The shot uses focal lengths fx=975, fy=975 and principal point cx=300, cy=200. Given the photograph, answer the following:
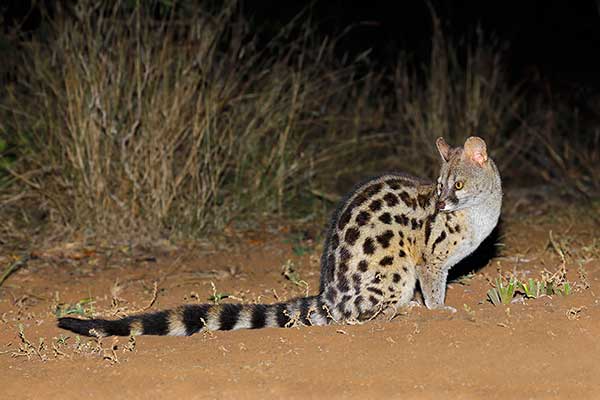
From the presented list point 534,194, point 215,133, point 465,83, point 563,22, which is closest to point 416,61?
point 563,22

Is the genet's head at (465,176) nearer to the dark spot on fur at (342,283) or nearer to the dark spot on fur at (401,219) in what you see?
the dark spot on fur at (401,219)

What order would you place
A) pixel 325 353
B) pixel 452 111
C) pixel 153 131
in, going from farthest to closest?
1. pixel 452 111
2. pixel 153 131
3. pixel 325 353

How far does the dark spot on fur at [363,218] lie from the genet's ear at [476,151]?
732mm

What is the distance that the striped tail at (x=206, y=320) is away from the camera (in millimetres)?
5184

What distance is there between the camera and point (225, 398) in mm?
4199

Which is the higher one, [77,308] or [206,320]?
[206,320]

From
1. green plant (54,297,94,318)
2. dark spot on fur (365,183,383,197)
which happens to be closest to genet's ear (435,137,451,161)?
dark spot on fur (365,183,383,197)

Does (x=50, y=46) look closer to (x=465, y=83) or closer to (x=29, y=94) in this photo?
(x=29, y=94)

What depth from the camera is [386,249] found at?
18.2ft

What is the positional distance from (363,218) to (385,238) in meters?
0.17

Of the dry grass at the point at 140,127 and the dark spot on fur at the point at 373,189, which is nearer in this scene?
the dark spot on fur at the point at 373,189

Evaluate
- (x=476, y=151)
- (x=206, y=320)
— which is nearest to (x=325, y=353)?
(x=206, y=320)

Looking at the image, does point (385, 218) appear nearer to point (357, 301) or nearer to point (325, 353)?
point (357, 301)

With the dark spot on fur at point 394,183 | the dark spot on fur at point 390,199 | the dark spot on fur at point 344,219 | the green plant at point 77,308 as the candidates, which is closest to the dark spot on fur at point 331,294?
the dark spot on fur at point 344,219
